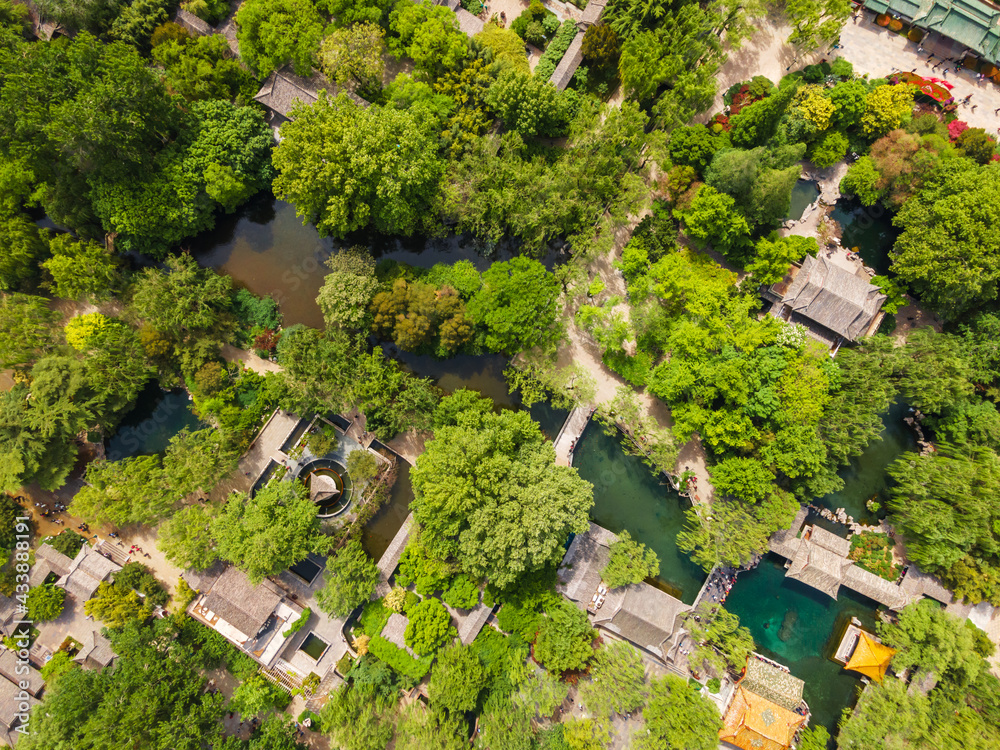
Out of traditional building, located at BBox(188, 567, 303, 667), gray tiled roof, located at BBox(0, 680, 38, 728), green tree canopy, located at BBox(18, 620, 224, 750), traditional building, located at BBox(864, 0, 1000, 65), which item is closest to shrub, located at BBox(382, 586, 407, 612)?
traditional building, located at BBox(188, 567, 303, 667)

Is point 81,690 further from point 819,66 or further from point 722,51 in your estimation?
point 819,66

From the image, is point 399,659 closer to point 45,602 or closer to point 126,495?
point 126,495

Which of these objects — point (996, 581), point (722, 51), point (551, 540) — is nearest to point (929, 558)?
point (996, 581)

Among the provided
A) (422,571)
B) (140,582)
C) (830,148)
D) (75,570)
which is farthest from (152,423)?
(830,148)

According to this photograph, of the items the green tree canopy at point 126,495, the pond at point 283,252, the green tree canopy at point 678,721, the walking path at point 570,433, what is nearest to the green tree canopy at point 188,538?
the green tree canopy at point 126,495

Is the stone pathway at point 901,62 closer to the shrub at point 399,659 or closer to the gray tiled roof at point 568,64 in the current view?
the gray tiled roof at point 568,64

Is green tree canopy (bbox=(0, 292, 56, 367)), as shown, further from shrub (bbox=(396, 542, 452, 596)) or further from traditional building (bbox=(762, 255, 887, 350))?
traditional building (bbox=(762, 255, 887, 350))

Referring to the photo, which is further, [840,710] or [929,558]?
[840,710]
